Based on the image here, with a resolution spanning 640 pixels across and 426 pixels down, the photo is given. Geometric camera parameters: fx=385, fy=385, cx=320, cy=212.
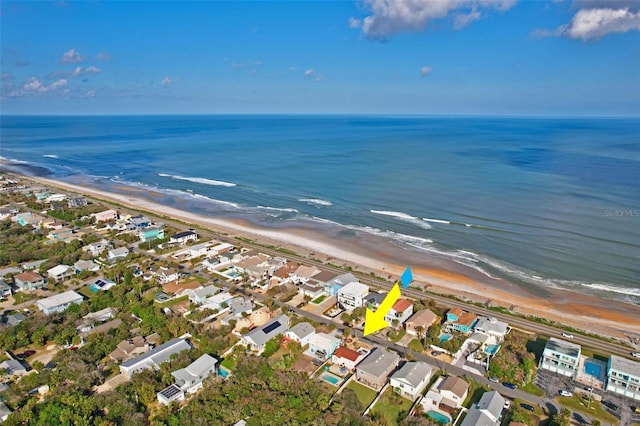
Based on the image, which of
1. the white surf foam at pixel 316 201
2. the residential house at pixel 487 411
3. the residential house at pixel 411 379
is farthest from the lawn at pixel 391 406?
the white surf foam at pixel 316 201

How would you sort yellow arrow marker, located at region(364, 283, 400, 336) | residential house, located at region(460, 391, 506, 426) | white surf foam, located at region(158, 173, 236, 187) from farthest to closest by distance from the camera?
1. white surf foam, located at region(158, 173, 236, 187)
2. yellow arrow marker, located at region(364, 283, 400, 336)
3. residential house, located at region(460, 391, 506, 426)

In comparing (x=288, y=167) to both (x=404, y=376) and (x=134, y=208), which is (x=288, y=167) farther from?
(x=404, y=376)

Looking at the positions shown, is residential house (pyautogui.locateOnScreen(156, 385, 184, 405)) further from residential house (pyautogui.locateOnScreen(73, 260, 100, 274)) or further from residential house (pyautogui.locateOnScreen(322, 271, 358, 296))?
residential house (pyautogui.locateOnScreen(73, 260, 100, 274))

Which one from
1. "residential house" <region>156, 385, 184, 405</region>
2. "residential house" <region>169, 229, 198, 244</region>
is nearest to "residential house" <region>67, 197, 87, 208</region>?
"residential house" <region>169, 229, 198, 244</region>

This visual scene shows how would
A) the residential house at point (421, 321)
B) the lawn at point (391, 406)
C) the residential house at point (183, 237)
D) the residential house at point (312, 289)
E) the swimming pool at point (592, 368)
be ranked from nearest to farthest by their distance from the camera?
the lawn at point (391, 406)
the swimming pool at point (592, 368)
the residential house at point (421, 321)
the residential house at point (312, 289)
the residential house at point (183, 237)

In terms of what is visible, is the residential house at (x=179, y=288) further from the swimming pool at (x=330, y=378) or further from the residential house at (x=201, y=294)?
the swimming pool at (x=330, y=378)

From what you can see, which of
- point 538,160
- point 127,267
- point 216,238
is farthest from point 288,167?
point 538,160

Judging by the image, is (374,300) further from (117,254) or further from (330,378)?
(117,254)
